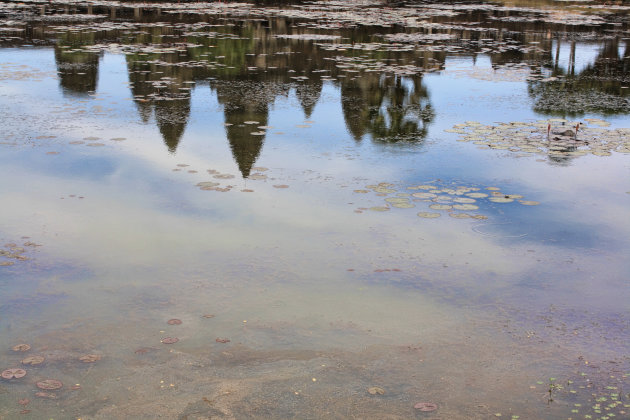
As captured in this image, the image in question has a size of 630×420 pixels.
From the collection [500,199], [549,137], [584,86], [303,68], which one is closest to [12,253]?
[500,199]

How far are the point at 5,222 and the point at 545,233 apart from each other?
7.73m

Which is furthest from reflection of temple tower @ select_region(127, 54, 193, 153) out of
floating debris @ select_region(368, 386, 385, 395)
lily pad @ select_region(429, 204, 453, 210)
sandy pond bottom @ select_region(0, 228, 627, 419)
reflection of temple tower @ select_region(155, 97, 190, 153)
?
floating debris @ select_region(368, 386, 385, 395)

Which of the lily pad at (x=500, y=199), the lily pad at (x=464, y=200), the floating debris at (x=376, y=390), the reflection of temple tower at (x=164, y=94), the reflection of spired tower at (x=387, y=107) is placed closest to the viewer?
the floating debris at (x=376, y=390)

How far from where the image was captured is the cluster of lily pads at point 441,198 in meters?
10.5

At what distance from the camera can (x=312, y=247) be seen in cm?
919

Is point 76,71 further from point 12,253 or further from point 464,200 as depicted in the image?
point 464,200

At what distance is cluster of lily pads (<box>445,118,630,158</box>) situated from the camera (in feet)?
45.0

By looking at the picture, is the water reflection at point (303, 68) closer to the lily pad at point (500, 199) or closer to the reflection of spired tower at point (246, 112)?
the reflection of spired tower at point (246, 112)

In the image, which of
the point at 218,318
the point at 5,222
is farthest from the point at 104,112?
the point at 218,318

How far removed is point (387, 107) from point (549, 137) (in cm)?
440

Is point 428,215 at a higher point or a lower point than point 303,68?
lower

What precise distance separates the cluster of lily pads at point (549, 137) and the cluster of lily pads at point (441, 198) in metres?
2.79

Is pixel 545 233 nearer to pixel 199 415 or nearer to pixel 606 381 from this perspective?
pixel 606 381

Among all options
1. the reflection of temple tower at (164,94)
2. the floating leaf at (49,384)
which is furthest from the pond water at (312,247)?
the reflection of temple tower at (164,94)
